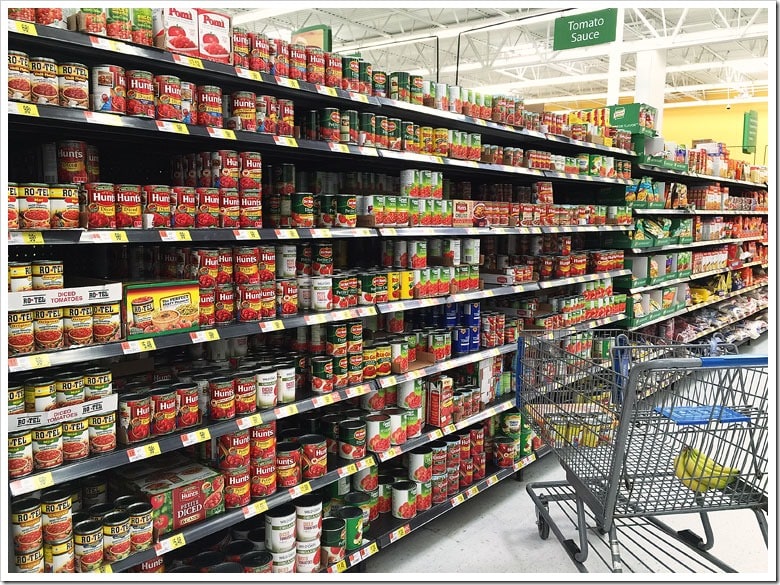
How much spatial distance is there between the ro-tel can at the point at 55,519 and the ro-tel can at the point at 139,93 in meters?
1.30

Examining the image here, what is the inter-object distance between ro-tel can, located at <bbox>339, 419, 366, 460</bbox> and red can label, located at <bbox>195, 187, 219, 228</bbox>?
1188 millimetres

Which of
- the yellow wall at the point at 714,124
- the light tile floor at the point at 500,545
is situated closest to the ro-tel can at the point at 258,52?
the light tile floor at the point at 500,545

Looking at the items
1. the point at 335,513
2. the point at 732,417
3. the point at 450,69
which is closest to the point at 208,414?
the point at 335,513

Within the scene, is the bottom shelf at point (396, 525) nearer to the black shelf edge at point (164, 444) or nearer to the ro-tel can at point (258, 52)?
the black shelf edge at point (164, 444)

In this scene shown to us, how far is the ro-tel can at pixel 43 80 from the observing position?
1881mm

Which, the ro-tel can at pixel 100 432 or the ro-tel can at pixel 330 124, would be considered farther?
the ro-tel can at pixel 330 124

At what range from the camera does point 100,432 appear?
2.12 m

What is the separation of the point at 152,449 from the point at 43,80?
1.26 m

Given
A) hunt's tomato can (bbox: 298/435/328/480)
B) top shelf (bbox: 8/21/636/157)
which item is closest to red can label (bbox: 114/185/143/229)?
top shelf (bbox: 8/21/636/157)

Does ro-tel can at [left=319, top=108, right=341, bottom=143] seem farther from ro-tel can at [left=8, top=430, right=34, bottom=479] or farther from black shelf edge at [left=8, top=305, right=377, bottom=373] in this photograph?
ro-tel can at [left=8, top=430, right=34, bottom=479]

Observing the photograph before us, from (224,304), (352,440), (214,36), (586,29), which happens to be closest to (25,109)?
(214,36)

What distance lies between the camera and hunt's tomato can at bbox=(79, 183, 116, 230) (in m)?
2.05

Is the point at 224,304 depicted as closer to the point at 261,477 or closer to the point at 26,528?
the point at 261,477

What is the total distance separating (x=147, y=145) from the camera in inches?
108
